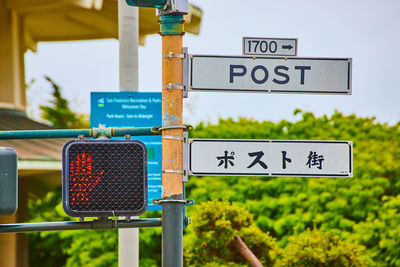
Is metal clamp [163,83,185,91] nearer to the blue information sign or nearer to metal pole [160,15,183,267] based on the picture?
metal pole [160,15,183,267]

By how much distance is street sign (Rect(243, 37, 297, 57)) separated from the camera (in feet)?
19.1

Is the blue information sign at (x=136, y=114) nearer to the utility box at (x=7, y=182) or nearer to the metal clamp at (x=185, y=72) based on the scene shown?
the metal clamp at (x=185, y=72)

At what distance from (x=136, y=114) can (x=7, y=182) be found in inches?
126

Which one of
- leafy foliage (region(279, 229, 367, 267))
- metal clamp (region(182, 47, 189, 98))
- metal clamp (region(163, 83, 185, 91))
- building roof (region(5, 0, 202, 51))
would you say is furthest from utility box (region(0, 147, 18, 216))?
building roof (region(5, 0, 202, 51))

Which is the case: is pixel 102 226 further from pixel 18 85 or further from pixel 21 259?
pixel 21 259

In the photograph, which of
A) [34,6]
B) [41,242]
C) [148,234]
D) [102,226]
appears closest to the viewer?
[102,226]

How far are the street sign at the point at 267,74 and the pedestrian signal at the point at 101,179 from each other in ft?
2.93

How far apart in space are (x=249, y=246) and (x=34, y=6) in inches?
248

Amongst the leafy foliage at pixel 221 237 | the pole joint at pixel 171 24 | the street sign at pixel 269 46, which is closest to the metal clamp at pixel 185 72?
the pole joint at pixel 171 24

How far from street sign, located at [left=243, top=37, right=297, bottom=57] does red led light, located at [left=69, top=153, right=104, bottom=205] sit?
1.66m

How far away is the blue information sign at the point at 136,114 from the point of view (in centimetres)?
784

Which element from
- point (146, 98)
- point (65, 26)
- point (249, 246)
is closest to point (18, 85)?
point (65, 26)

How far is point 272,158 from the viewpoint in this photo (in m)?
5.54

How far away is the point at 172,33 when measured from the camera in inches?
202
